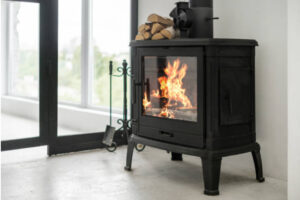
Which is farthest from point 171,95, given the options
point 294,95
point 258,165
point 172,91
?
point 294,95

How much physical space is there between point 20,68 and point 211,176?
190 centimetres

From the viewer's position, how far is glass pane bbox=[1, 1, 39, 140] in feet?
11.8

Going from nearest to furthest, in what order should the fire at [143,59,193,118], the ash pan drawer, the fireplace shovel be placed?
the ash pan drawer
the fire at [143,59,193,118]
the fireplace shovel

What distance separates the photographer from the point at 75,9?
3930 millimetres

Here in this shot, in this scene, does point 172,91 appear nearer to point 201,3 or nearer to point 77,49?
point 201,3

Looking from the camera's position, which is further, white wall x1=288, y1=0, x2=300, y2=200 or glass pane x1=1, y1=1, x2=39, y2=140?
glass pane x1=1, y1=1, x2=39, y2=140

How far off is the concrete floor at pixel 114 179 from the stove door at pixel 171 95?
13.1 inches

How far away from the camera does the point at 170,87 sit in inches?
123

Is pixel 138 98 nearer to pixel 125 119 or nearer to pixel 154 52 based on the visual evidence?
pixel 154 52

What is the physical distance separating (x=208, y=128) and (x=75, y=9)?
1.85 meters

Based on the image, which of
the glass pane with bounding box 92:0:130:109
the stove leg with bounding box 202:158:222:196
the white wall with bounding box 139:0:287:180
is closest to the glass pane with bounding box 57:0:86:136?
the glass pane with bounding box 92:0:130:109

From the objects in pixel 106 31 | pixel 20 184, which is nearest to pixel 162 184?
pixel 20 184

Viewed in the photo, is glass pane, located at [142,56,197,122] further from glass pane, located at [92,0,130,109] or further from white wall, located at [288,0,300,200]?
glass pane, located at [92,0,130,109]

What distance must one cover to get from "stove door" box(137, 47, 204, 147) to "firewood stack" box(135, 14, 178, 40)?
0.13 m
